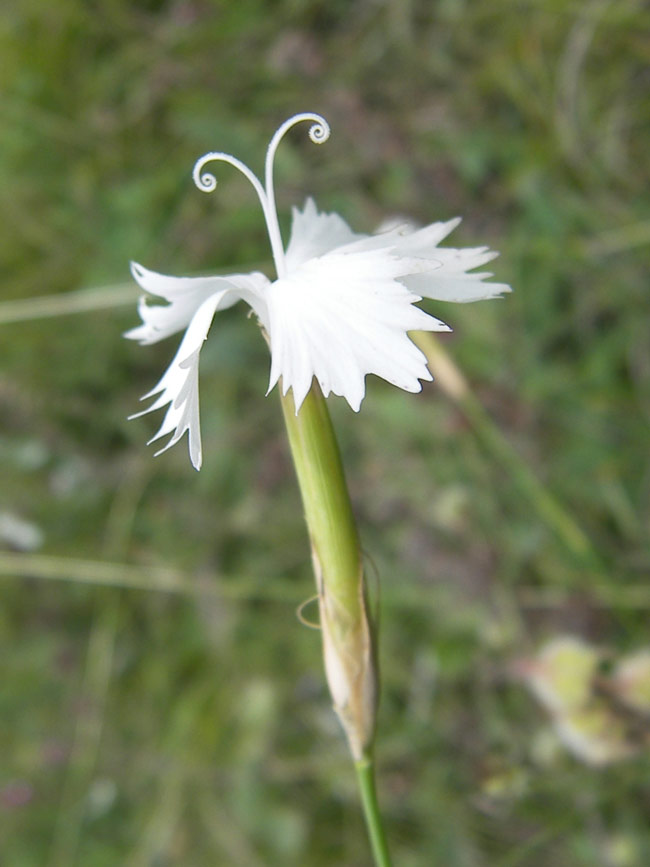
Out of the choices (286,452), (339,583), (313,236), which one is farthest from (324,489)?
(286,452)

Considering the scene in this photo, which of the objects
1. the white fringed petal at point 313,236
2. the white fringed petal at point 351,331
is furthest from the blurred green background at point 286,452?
the white fringed petal at point 351,331

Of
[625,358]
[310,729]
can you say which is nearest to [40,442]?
[310,729]

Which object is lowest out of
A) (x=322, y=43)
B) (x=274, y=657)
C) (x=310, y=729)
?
(x=310, y=729)

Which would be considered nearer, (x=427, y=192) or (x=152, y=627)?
(x=427, y=192)

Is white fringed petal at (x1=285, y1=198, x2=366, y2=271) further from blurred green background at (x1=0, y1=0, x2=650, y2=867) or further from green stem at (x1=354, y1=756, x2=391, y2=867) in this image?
blurred green background at (x1=0, y1=0, x2=650, y2=867)

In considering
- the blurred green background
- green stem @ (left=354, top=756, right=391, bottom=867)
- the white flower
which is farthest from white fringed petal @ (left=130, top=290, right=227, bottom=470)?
the blurred green background

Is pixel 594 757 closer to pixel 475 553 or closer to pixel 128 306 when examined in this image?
pixel 475 553

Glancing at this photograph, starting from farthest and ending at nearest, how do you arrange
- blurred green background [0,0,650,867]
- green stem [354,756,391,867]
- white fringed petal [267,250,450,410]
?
blurred green background [0,0,650,867]
green stem [354,756,391,867]
white fringed petal [267,250,450,410]
